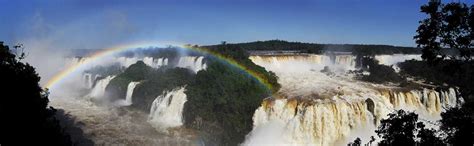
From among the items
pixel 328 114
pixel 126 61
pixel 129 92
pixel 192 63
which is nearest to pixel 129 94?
pixel 129 92

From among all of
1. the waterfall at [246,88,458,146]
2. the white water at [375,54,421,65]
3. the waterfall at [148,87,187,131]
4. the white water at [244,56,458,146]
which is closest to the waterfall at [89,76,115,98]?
the waterfall at [148,87,187,131]

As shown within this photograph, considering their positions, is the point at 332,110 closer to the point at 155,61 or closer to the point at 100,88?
the point at 100,88

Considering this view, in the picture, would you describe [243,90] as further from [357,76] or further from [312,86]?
[357,76]

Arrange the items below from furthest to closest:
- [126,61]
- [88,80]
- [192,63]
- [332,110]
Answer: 1. [126,61]
2. [88,80]
3. [192,63]
4. [332,110]

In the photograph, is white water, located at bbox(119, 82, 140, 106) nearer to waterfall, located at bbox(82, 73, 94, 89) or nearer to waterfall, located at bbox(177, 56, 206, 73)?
waterfall, located at bbox(177, 56, 206, 73)

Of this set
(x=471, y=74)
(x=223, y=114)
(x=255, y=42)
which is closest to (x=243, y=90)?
(x=223, y=114)
